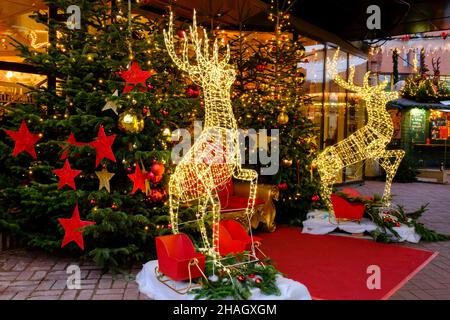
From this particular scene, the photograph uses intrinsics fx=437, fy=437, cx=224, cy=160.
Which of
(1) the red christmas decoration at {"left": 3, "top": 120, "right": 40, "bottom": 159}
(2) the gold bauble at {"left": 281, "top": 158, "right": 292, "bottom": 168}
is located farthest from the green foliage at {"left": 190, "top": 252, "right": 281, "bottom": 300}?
(2) the gold bauble at {"left": 281, "top": 158, "right": 292, "bottom": 168}

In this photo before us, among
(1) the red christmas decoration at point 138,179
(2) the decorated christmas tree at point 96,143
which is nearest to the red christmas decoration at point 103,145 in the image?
(2) the decorated christmas tree at point 96,143

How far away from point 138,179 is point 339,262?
2.55 m

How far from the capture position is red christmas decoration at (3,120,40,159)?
4.77m

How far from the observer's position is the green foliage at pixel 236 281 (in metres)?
3.59

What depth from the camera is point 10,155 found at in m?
5.03

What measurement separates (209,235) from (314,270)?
4.07ft

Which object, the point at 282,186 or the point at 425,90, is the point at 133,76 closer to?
the point at 282,186

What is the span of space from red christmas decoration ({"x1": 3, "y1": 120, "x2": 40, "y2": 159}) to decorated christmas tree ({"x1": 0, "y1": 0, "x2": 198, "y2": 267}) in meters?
0.01

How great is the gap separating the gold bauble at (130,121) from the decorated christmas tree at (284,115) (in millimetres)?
2642

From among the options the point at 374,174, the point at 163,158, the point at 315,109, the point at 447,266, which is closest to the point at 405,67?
the point at 374,174

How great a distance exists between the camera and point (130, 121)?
430 centimetres

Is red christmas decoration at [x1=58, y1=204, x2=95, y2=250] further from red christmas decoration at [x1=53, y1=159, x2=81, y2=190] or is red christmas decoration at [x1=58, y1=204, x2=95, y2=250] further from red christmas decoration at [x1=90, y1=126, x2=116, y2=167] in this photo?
red christmas decoration at [x1=90, y1=126, x2=116, y2=167]

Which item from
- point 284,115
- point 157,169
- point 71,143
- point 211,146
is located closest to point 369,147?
point 284,115

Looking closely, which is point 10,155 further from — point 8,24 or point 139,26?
point 8,24
